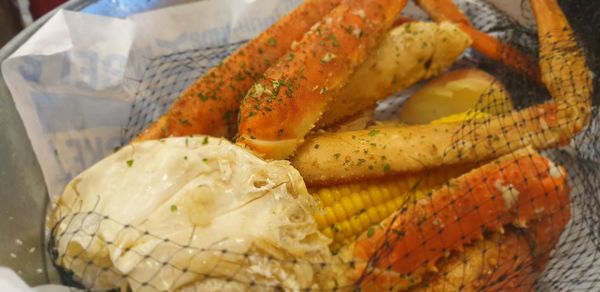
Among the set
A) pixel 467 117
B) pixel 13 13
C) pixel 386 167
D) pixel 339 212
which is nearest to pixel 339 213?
pixel 339 212

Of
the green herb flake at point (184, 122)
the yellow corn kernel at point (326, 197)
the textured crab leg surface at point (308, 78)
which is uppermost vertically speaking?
the textured crab leg surface at point (308, 78)

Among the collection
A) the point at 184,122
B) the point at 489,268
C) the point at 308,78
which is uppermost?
the point at 308,78

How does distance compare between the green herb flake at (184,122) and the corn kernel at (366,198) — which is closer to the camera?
the corn kernel at (366,198)

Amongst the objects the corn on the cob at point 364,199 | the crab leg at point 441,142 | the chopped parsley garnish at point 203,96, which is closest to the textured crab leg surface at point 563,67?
the crab leg at point 441,142

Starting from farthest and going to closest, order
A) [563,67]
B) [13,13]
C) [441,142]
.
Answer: [13,13] → [563,67] → [441,142]

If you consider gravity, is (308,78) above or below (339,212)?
above

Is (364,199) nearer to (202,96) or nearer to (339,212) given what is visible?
(339,212)

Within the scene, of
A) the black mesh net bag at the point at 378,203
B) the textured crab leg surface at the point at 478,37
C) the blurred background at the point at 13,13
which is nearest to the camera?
the black mesh net bag at the point at 378,203

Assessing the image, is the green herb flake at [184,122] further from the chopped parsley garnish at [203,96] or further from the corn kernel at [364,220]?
the corn kernel at [364,220]
